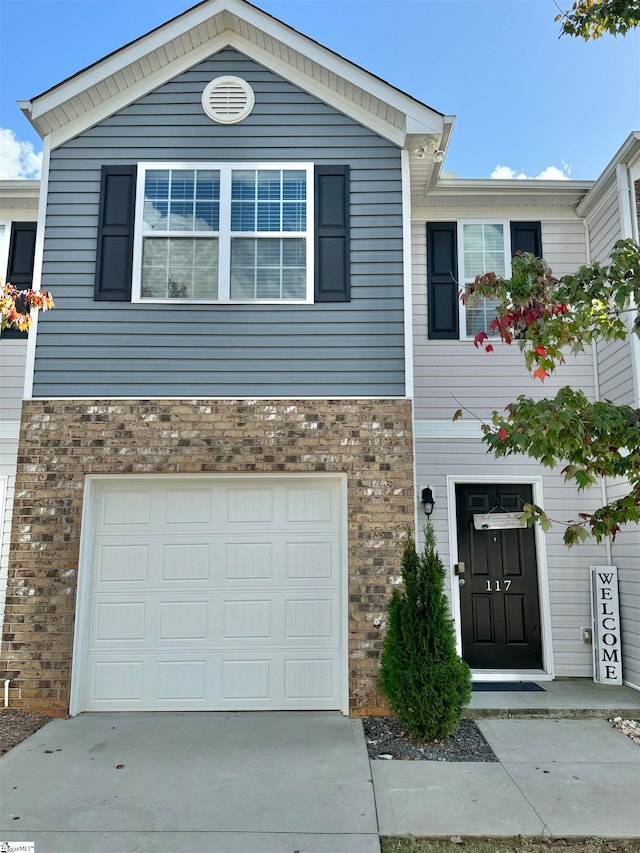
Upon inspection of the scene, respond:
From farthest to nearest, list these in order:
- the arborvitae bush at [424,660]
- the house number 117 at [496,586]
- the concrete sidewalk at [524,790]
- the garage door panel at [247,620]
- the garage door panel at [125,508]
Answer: the house number 117 at [496,586]
the garage door panel at [125,508]
the garage door panel at [247,620]
the arborvitae bush at [424,660]
the concrete sidewalk at [524,790]

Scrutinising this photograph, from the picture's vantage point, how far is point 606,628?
6.76 meters

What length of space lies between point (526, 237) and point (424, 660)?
5097mm

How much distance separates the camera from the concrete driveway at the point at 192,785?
11.9ft

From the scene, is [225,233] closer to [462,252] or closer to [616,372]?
[462,252]

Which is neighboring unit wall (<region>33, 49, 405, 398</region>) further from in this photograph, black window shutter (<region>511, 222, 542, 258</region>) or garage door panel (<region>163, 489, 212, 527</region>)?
black window shutter (<region>511, 222, 542, 258</region>)

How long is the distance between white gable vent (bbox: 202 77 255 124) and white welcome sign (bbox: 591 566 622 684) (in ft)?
19.6

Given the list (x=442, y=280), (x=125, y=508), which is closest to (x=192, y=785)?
(x=125, y=508)

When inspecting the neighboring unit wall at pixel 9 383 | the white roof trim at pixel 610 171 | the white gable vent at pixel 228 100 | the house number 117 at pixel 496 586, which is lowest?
the house number 117 at pixel 496 586

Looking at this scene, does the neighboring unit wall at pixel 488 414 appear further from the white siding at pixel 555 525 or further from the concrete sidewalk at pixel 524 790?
the concrete sidewalk at pixel 524 790

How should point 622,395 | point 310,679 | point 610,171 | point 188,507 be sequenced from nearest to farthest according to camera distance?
1. point 310,679
2. point 188,507
3. point 622,395
4. point 610,171

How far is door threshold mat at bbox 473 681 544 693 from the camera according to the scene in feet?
21.3

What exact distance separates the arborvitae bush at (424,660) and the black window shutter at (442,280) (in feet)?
10.0

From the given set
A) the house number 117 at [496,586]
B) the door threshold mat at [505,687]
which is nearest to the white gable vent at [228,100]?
the house number 117 at [496,586]


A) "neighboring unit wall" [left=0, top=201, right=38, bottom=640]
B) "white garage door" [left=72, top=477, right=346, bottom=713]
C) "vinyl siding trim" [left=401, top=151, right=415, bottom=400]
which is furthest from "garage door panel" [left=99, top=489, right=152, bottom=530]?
"vinyl siding trim" [left=401, top=151, right=415, bottom=400]
